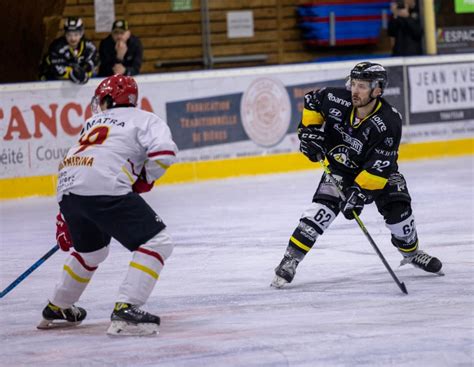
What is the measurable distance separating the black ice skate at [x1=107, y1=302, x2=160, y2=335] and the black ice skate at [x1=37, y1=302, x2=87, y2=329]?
1.17ft

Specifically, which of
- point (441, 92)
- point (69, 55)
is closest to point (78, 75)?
point (69, 55)

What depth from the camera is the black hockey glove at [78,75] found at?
10.5 m

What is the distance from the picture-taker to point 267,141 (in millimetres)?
11570

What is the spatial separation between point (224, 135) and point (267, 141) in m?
0.47

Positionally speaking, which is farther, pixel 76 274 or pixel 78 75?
pixel 78 75

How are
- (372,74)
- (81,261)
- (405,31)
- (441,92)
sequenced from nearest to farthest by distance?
Result: (81,261)
(372,74)
(441,92)
(405,31)

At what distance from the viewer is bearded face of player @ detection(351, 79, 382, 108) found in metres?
5.88

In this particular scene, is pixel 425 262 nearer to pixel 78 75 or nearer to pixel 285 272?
pixel 285 272

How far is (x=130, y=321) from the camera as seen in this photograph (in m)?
4.86

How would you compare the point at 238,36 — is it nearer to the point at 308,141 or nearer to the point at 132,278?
the point at 308,141

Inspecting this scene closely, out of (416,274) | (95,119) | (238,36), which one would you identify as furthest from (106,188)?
(238,36)

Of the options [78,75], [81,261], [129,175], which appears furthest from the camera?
[78,75]

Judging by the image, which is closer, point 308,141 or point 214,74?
point 308,141

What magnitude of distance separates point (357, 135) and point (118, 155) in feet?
→ 5.07
